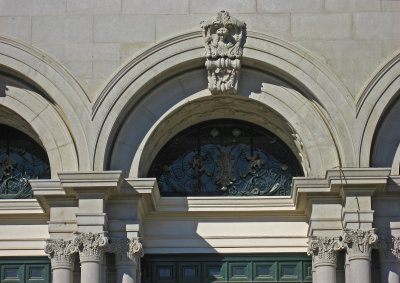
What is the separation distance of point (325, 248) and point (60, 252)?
5210mm

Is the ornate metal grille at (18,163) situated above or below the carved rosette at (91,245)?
above

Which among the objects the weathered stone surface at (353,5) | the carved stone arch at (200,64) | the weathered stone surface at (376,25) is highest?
the weathered stone surface at (353,5)

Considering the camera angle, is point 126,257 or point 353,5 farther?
point 353,5

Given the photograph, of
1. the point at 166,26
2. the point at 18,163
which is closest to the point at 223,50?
the point at 166,26

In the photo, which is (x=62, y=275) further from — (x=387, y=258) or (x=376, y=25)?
(x=376, y=25)

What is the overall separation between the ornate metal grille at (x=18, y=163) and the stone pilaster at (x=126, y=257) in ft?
9.63

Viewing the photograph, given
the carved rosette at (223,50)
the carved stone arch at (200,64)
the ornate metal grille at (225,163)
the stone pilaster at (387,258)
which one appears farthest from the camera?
the ornate metal grille at (225,163)

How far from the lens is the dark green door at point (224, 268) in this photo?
24.0 metres

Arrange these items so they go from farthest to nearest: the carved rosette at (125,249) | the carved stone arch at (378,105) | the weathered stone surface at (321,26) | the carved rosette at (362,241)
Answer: the weathered stone surface at (321,26) < the carved stone arch at (378,105) < the carved rosette at (125,249) < the carved rosette at (362,241)

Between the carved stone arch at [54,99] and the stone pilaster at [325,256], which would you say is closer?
the stone pilaster at [325,256]

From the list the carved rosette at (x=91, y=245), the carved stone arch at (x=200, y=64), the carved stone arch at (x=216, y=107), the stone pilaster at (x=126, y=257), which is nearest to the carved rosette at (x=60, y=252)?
the carved rosette at (x=91, y=245)

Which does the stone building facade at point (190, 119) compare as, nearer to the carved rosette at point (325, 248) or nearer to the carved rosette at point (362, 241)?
the carved rosette at point (325, 248)

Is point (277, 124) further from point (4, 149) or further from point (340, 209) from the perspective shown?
point (4, 149)

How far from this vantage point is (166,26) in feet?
78.5
